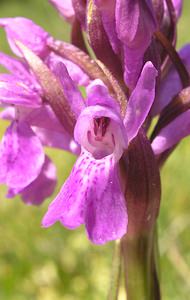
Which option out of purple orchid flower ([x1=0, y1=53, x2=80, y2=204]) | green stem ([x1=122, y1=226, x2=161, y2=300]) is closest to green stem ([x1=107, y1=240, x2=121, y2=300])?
green stem ([x1=122, y1=226, x2=161, y2=300])

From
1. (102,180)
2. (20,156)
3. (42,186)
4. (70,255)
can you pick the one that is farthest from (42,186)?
(70,255)

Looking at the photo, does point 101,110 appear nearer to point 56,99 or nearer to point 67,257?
point 56,99

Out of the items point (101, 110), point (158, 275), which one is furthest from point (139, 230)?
point (101, 110)

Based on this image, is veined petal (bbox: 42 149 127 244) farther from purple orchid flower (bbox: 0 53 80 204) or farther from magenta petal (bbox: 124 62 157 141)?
purple orchid flower (bbox: 0 53 80 204)

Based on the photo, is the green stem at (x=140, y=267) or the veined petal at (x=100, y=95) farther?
the green stem at (x=140, y=267)

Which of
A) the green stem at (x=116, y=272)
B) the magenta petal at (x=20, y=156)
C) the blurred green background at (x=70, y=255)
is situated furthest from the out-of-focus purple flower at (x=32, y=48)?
the blurred green background at (x=70, y=255)

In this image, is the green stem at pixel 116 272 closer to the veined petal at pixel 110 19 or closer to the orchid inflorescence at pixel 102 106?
the orchid inflorescence at pixel 102 106
